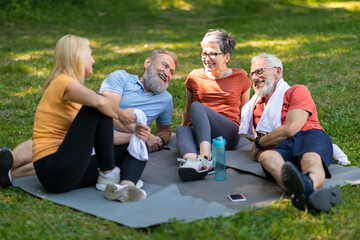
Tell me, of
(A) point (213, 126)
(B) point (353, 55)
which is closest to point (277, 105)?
(A) point (213, 126)

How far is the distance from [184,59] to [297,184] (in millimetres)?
6448

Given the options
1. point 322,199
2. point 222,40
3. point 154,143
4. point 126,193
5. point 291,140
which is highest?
point 222,40

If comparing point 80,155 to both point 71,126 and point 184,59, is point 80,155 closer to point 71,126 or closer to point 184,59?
point 71,126

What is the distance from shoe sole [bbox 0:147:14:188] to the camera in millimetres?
4211

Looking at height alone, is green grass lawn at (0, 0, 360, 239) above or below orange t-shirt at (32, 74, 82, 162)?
below

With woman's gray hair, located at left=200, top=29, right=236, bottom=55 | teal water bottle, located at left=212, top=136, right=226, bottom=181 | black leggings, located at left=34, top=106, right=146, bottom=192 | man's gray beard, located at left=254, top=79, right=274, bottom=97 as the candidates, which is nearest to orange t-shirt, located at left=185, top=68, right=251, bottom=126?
woman's gray hair, located at left=200, top=29, right=236, bottom=55

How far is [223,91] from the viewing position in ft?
17.8

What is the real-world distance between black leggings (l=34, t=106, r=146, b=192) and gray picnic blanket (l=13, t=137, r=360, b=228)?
0.15m

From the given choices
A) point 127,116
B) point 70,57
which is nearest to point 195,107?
point 127,116

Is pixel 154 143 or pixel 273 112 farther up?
pixel 273 112

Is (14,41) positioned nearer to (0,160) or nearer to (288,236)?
→ (0,160)

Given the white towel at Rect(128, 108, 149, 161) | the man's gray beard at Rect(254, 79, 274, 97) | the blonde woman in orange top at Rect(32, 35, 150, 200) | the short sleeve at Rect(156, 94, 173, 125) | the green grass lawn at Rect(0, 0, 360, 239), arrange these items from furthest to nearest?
the short sleeve at Rect(156, 94, 173, 125), the man's gray beard at Rect(254, 79, 274, 97), the white towel at Rect(128, 108, 149, 161), the blonde woman in orange top at Rect(32, 35, 150, 200), the green grass lawn at Rect(0, 0, 360, 239)

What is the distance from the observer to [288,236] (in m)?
3.30

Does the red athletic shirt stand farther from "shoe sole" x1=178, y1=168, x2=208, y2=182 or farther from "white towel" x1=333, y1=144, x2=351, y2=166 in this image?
"shoe sole" x1=178, y1=168, x2=208, y2=182
